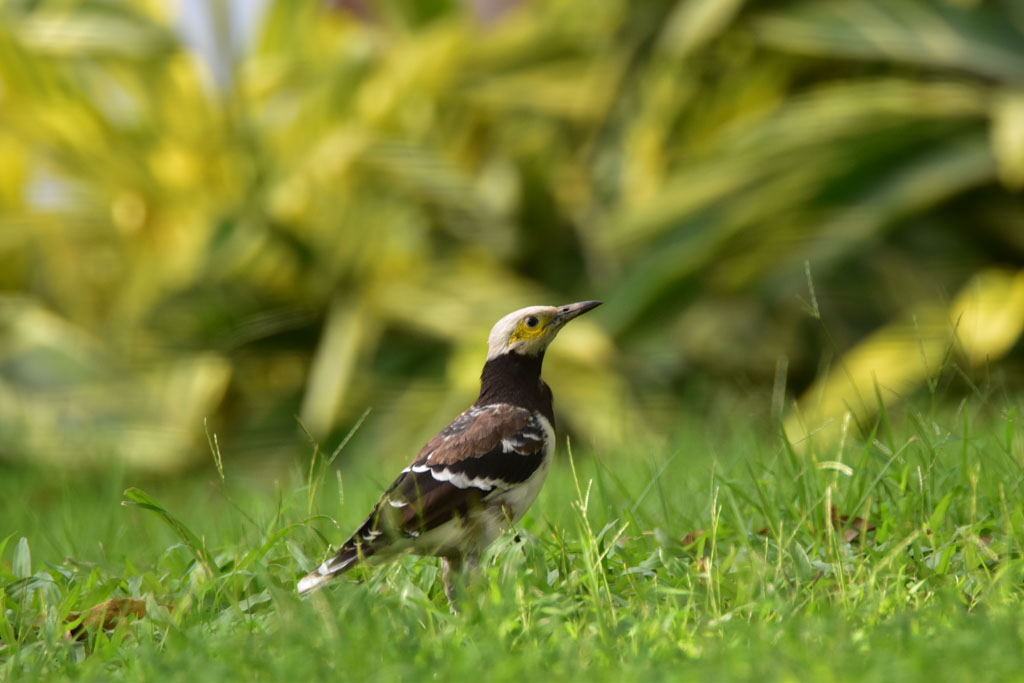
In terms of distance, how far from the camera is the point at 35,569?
3.71m

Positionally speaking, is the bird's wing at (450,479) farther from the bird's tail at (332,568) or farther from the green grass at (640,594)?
the green grass at (640,594)

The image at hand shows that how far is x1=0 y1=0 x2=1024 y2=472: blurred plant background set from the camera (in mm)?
7883

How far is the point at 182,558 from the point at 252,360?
520cm

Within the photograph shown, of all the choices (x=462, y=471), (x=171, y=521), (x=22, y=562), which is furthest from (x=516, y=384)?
(x=22, y=562)

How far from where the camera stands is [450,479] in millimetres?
3066

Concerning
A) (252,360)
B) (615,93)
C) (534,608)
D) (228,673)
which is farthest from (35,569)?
(615,93)

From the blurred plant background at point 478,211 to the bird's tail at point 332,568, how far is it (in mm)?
4398

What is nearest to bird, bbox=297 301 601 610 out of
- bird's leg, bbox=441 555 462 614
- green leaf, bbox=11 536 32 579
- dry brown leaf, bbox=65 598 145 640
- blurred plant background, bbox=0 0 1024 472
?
bird's leg, bbox=441 555 462 614

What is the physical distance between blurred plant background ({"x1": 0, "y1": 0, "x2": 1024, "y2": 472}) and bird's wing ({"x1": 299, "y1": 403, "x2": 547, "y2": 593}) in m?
4.15

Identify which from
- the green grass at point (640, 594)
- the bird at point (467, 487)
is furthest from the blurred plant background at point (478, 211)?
the bird at point (467, 487)

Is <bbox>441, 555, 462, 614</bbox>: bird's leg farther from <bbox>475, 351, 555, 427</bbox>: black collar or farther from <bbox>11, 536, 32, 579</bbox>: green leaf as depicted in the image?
<bbox>11, 536, 32, 579</bbox>: green leaf

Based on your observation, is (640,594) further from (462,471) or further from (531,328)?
(531,328)

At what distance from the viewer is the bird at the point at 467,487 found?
9.87ft

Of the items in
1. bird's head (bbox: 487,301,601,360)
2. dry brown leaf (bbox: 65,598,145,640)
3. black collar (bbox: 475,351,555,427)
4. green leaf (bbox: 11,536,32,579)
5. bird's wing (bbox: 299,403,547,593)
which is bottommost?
dry brown leaf (bbox: 65,598,145,640)
